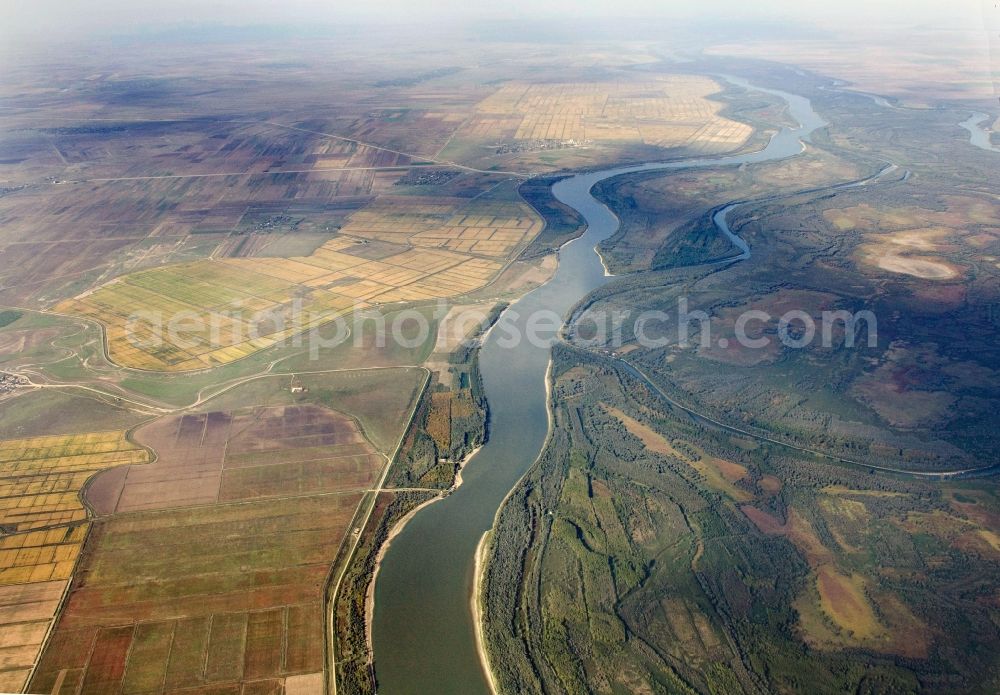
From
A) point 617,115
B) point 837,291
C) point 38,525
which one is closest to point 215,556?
point 38,525

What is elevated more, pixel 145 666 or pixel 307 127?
pixel 307 127

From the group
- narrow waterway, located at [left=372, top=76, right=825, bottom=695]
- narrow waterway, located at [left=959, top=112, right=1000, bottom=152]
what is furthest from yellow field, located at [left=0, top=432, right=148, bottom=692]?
narrow waterway, located at [left=959, top=112, right=1000, bottom=152]

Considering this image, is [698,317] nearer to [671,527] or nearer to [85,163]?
[671,527]

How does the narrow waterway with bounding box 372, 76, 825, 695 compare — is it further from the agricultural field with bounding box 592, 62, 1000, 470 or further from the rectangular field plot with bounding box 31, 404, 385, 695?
the agricultural field with bounding box 592, 62, 1000, 470

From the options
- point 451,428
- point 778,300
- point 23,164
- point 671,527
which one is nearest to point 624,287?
point 778,300

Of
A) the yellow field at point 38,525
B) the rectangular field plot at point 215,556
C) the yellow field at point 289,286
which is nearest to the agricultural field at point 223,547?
the rectangular field plot at point 215,556

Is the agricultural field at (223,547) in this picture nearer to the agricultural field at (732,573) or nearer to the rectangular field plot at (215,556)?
the rectangular field plot at (215,556)

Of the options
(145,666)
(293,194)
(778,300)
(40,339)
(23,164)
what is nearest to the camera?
(145,666)
